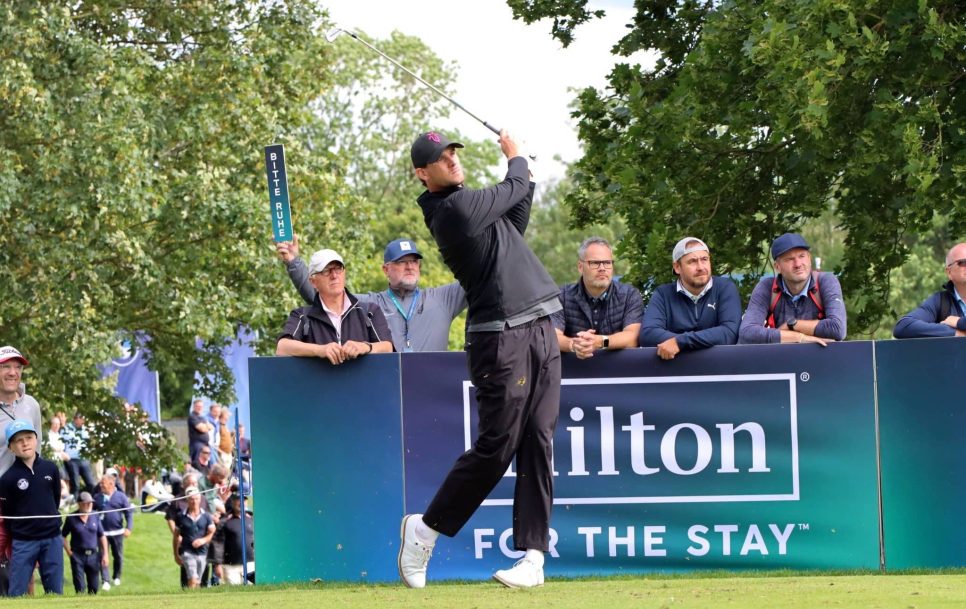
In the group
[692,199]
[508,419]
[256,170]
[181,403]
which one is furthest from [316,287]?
[181,403]

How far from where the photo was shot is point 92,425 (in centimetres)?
2248

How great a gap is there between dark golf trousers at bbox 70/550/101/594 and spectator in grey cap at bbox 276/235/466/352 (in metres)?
9.66

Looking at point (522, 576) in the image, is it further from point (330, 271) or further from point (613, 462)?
point (330, 271)

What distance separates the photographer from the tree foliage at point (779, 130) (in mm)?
12133

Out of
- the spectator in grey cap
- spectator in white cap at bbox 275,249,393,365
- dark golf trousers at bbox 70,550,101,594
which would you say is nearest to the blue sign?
the spectator in grey cap

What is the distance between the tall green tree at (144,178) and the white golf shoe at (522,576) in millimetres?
12906

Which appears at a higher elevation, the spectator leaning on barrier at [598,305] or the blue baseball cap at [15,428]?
the spectator leaning on barrier at [598,305]

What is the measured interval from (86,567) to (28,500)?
8.37 m

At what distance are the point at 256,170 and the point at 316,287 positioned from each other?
13874 mm

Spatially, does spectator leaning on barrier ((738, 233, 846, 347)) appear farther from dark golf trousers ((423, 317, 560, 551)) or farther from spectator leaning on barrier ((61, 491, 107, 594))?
spectator leaning on barrier ((61, 491, 107, 594))

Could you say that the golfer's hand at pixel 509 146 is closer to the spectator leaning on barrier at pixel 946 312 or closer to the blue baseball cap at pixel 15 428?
the spectator leaning on barrier at pixel 946 312

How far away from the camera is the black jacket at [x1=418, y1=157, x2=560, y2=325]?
22.3 ft

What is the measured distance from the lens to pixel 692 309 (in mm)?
9023

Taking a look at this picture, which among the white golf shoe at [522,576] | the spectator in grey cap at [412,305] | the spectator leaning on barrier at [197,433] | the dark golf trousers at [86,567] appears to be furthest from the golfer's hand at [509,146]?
the spectator leaning on barrier at [197,433]
